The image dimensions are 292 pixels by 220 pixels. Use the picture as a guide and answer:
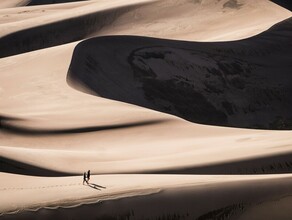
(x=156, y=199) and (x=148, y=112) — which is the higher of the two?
(x=156, y=199)

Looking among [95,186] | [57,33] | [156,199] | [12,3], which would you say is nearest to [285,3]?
[57,33]

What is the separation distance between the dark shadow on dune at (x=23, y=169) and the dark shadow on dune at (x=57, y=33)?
633 inches

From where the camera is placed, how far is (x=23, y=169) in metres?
7.96

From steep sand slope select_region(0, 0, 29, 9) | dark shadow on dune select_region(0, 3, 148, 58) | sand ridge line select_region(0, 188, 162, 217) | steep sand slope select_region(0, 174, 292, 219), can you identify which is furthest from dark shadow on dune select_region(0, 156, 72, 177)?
steep sand slope select_region(0, 0, 29, 9)

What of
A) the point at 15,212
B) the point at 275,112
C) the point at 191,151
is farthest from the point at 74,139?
the point at 275,112

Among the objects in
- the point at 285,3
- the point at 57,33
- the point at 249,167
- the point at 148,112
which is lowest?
the point at 285,3

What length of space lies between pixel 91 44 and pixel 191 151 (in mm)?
10351

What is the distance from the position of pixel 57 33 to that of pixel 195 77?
8780mm

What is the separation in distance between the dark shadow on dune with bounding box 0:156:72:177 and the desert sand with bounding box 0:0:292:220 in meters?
0.01

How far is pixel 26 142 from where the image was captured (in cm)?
1104

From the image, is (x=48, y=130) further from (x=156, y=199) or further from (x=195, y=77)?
(x=195, y=77)

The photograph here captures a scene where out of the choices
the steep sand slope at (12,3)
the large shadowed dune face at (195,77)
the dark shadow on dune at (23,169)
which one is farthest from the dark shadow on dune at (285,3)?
the dark shadow on dune at (23,169)

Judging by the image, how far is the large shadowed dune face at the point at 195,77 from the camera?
16.4 meters

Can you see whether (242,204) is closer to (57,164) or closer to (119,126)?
(57,164)
